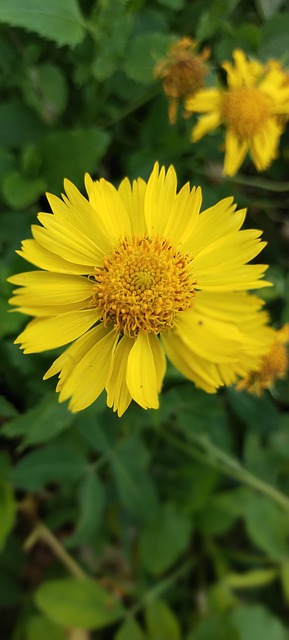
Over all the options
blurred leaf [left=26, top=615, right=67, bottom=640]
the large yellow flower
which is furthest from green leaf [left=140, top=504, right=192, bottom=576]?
the large yellow flower

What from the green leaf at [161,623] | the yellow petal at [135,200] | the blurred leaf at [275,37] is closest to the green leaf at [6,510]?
the green leaf at [161,623]

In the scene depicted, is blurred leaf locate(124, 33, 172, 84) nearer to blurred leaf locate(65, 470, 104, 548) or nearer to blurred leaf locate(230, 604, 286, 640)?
blurred leaf locate(65, 470, 104, 548)

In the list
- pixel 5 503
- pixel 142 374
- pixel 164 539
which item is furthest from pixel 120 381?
pixel 164 539

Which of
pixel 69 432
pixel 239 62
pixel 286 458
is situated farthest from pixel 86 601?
pixel 239 62

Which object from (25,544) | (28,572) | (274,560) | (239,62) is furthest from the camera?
(28,572)

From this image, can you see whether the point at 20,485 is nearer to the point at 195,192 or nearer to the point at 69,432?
the point at 69,432

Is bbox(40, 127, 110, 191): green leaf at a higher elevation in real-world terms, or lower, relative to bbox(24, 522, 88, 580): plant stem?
higher

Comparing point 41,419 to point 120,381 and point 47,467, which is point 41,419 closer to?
point 120,381
